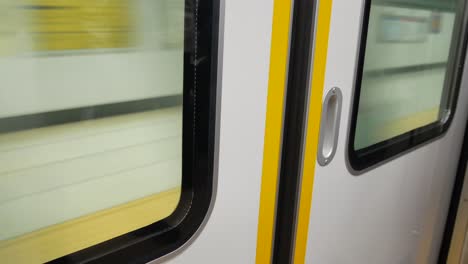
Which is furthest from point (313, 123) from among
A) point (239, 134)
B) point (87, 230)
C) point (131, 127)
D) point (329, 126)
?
point (87, 230)

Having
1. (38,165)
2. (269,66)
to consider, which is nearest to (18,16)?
(38,165)

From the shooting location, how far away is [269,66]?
1008 mm

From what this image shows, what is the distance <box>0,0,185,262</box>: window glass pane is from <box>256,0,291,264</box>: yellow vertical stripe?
237 millimetres

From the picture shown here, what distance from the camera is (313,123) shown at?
3.84 ft

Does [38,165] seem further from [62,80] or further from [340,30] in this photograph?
[340,30]

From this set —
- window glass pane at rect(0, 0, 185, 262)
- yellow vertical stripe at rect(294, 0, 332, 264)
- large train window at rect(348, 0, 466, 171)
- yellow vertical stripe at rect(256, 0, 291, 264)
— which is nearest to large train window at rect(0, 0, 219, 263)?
window glass pane at rect(0, 0, 185, 262)

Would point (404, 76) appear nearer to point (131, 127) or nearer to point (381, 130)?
point (381, 130)

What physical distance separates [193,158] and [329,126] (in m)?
0.49

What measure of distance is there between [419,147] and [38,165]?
5.10 feet

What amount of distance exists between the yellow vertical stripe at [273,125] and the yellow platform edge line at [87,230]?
260mm

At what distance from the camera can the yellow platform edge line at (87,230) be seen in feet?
2.58

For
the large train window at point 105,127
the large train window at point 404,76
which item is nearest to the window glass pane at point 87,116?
the large train window at point 105,127

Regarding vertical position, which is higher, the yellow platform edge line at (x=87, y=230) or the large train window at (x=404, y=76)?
the large train window at (x=404, y=76)

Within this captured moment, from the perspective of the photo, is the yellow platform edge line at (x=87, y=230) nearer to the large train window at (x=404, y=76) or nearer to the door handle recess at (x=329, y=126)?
the door handle recess at (x=329, y=126)
